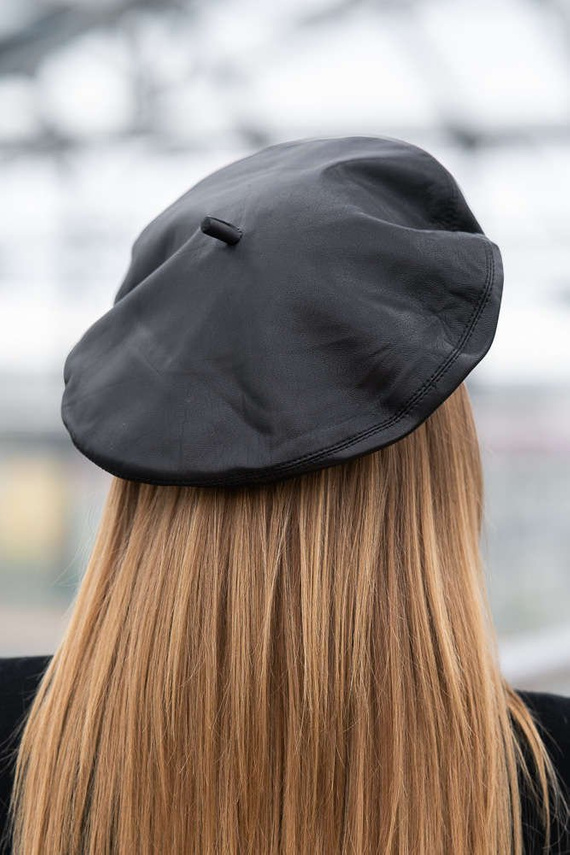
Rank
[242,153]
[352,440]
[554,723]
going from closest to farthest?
[352,440]
[554,723]
[242,153]

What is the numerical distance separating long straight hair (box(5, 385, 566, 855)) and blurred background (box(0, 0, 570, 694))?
3.64 metres

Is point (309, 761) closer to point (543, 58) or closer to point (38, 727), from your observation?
point (38, 727)

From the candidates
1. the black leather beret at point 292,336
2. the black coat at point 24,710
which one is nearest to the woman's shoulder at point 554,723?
the black coat at point 24,710

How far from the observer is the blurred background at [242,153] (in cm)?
488

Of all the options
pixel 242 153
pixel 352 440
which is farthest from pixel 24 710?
pixel 242 153

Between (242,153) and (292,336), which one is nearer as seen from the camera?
(292,336)

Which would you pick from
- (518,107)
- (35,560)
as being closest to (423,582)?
(518,107)

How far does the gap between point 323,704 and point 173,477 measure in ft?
0.69

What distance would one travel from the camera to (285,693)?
66 centimetres

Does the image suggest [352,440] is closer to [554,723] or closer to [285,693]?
[285,693]

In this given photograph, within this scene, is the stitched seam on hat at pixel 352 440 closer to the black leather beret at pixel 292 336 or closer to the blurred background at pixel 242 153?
the black leather beret at pixel 292 336

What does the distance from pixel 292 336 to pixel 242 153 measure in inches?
231

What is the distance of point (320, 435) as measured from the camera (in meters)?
0.62

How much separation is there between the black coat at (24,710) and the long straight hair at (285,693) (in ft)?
0.30
